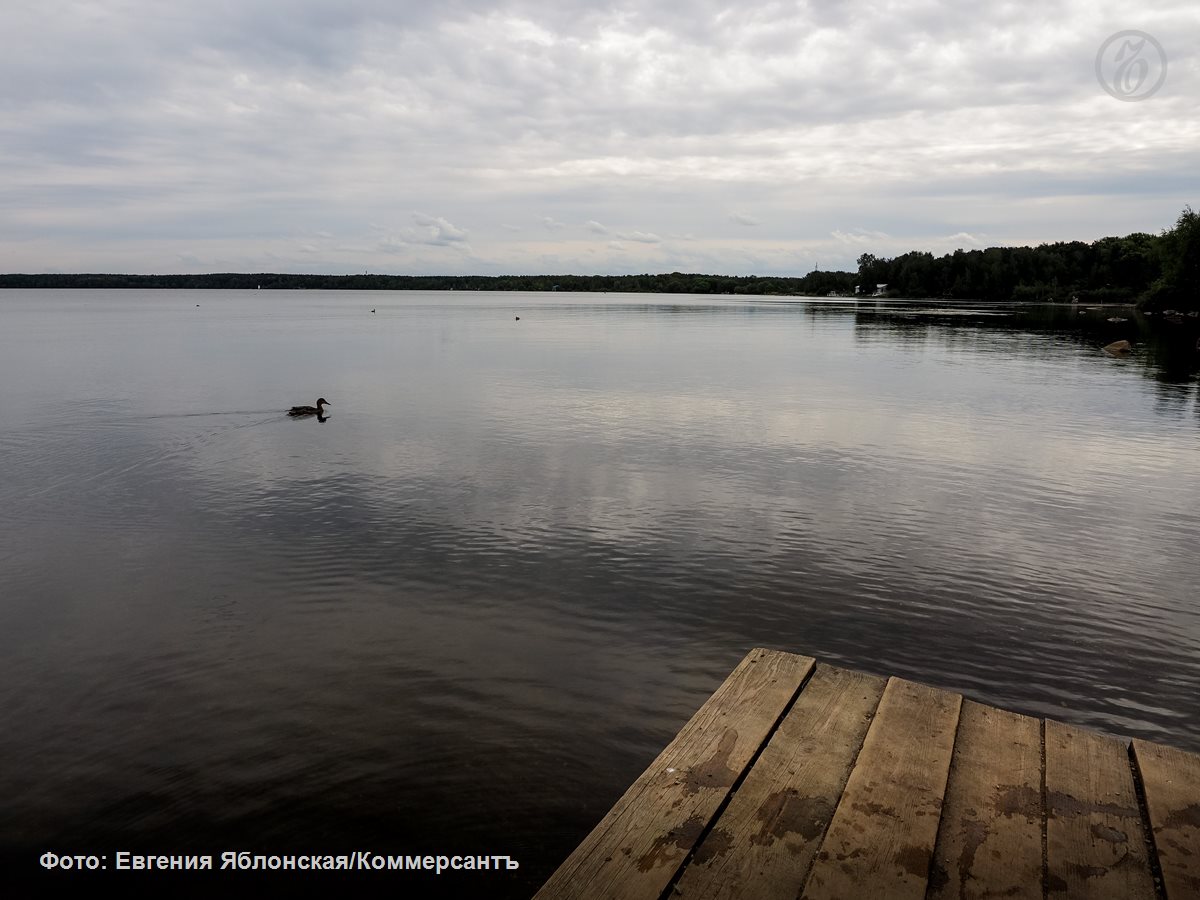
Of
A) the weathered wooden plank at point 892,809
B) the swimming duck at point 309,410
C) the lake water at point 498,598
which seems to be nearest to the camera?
the weathered wooden plank at point 892,809

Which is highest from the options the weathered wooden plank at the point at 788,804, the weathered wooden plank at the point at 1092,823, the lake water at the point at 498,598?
the weathered wooden plank at the point at 788,804

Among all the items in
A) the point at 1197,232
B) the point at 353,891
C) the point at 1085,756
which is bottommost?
the point at 353,891

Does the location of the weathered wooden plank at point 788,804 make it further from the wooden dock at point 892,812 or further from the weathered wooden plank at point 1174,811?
the weathered wooden plank at point 1174,811

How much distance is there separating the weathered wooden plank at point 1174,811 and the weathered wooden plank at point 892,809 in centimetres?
133

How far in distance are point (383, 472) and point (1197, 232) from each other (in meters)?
133

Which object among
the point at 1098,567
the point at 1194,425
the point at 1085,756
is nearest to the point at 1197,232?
the point at 1194,425

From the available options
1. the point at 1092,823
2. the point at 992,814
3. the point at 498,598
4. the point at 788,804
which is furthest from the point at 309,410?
the point at 1092,823

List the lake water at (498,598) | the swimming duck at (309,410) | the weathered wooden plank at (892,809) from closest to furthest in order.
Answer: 1. the weathered wooden plank at (892,809)
2. the lake water at (498,598)
3. the swimming duck at (309,410)

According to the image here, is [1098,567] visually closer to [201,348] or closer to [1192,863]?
[1192,863]

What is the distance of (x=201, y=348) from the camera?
7206cm

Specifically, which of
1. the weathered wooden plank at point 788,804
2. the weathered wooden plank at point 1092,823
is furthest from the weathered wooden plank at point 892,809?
the weathered wooden plank at point 1092,823

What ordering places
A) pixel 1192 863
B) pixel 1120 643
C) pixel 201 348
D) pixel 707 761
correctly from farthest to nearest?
pixel 201 348 → pixel 1120 643 → pixel 707 761 → pixel 1192 863

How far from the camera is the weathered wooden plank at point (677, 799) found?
15.9ft

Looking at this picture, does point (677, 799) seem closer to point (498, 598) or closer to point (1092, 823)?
point (1092, 823)
